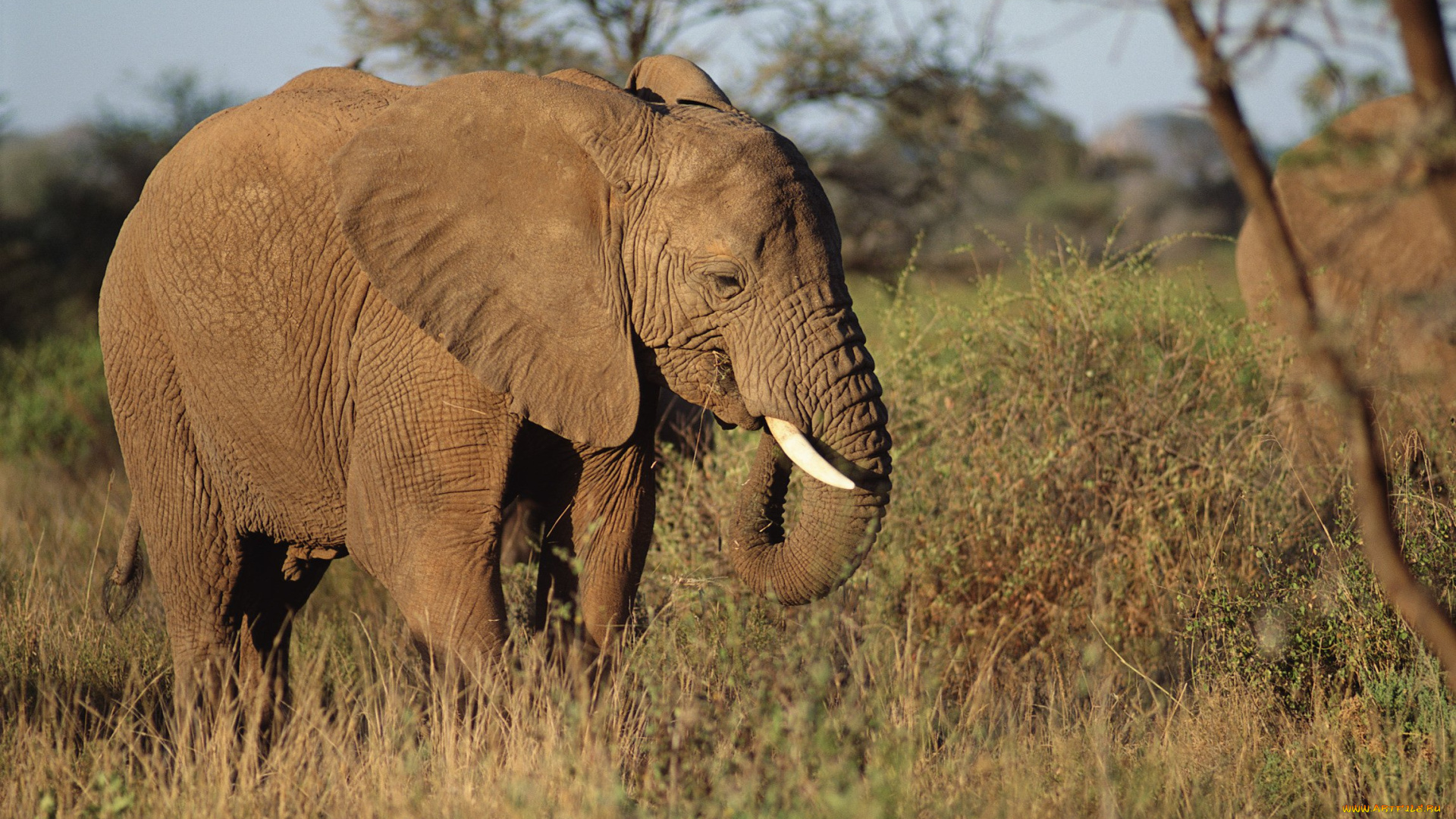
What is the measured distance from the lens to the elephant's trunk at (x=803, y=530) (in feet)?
12.2

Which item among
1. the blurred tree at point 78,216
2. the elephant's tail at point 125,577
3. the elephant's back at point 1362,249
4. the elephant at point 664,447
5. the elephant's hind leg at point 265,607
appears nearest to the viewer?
the elephant's hind leg at point 265,607

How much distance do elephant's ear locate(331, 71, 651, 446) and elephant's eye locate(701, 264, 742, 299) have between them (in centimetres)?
28

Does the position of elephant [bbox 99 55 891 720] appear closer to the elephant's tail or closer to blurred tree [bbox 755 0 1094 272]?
the elephant's tail

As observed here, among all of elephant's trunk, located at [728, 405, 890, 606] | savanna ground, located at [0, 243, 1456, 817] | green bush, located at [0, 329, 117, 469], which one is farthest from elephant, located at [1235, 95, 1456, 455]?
green bush, located at [0, 329, 117, 469]

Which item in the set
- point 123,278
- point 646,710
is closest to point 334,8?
point 123,278

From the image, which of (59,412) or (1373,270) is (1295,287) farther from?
(59,412)

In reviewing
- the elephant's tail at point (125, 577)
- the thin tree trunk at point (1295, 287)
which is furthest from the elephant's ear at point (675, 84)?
the elephant's tail at point (125, 577)

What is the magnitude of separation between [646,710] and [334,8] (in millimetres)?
9105

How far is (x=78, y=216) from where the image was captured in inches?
669

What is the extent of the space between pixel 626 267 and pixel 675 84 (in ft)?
2.53

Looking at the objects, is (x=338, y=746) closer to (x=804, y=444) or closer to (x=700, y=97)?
(x=804, y=444)

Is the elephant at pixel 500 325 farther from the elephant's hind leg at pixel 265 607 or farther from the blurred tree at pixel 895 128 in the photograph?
the blurred tree at pixel 895 128

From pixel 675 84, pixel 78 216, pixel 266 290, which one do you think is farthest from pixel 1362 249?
pixel 78 216

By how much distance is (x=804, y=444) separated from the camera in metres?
3.62
